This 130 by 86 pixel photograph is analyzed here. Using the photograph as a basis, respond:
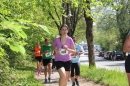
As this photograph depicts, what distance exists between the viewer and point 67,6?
843 inches

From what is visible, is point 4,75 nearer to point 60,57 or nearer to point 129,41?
point 60,57

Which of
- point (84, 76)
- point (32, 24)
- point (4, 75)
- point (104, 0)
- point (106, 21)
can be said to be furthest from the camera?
point (106, 21)

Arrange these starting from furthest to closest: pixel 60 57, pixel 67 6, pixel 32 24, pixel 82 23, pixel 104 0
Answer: pixel 82 23
pixel 67 6
pixel 104 0
pixel 60 57
pixel 32 24

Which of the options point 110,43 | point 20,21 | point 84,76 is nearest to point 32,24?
point 20,21

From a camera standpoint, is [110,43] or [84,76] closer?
[84,76]

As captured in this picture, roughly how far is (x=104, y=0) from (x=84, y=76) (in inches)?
178

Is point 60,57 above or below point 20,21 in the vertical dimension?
below

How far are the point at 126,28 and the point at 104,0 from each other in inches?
1446

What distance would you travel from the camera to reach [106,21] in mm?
65188

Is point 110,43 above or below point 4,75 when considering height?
below

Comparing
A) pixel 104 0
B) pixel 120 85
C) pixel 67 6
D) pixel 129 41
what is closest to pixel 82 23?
pixel 67 6

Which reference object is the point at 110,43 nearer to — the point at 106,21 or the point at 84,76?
the point at 106,21

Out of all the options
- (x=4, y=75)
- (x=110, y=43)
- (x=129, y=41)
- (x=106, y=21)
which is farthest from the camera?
(x=110, y=43)

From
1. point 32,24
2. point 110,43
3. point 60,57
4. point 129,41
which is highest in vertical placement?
point 32,24
